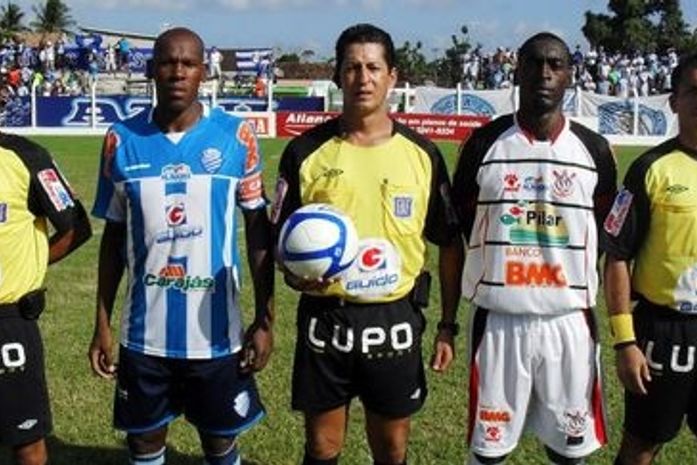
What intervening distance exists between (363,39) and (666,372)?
1.81 metres

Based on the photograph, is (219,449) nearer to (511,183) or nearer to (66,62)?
(511,183)

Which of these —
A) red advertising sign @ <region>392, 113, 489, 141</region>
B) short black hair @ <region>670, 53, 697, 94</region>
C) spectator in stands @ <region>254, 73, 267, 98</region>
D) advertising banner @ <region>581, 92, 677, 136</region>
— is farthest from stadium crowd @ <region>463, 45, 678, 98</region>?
short black hair @ <region>670, 53, 697, 94</region>

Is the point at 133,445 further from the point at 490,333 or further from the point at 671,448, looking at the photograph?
the point at 671,448

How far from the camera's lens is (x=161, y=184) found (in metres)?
4.06

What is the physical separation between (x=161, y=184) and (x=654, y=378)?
2.13 meters

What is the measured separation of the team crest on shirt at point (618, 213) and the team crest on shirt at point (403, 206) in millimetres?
788

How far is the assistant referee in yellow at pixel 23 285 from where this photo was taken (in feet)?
13.8

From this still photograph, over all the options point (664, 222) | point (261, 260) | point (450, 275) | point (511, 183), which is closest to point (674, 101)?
point (664, 222)

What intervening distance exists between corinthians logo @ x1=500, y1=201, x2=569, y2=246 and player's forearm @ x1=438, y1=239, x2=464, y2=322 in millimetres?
302

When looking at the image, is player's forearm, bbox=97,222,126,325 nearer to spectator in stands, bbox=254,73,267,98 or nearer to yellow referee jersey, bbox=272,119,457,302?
yellow referee jersey, bbox=272,119,457,302

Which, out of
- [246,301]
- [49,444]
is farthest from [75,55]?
[49,444]

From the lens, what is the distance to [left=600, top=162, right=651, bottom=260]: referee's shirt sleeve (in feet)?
13.4

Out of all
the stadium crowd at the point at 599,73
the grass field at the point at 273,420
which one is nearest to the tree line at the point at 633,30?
the stadium crowd at the point at 599,73

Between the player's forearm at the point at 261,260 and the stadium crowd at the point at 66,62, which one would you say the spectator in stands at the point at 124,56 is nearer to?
the stadium crowd at the point at 66,62
